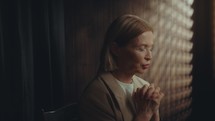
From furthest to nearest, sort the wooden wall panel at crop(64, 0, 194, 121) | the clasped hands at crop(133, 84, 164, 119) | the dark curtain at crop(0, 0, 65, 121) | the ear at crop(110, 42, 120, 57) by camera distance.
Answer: the wooden wall panel at crop(64, 0, 194, 121) → the dark curtain at crop(0, 0, 65, 121) → the ear at crop(110, 42, 120, 57) → the clasped hands at crop(133, 84, 164, 119)

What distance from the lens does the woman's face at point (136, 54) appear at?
1391mm

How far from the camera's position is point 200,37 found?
2725mm

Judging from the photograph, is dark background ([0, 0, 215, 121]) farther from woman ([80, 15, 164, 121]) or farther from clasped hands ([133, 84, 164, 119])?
clasped hands ([133, 84, 164, 119])

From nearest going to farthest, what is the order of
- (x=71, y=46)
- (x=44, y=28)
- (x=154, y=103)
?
(x=154, y=103) → (x=44, y=28) → (x=71, y=46)

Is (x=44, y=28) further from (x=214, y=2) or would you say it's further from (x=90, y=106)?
(x=214, y=2)

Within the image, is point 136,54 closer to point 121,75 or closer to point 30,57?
point 121,75

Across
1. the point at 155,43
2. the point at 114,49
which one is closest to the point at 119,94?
the point at 114,49

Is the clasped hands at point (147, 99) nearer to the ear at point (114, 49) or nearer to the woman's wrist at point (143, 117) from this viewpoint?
the woman's wrist at point (143, 117)

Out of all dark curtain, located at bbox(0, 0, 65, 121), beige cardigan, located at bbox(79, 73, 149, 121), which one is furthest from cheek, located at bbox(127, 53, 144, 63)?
dark curtain, located at bbox(0, 0, 65, 121)

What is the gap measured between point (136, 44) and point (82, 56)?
32.6 inches

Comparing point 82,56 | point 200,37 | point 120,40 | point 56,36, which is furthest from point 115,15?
point 120,40

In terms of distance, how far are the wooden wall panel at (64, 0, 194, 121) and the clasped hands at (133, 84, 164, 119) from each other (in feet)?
2.81

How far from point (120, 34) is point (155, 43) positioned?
1.16 meters

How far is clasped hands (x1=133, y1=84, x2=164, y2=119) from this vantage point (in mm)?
1315
